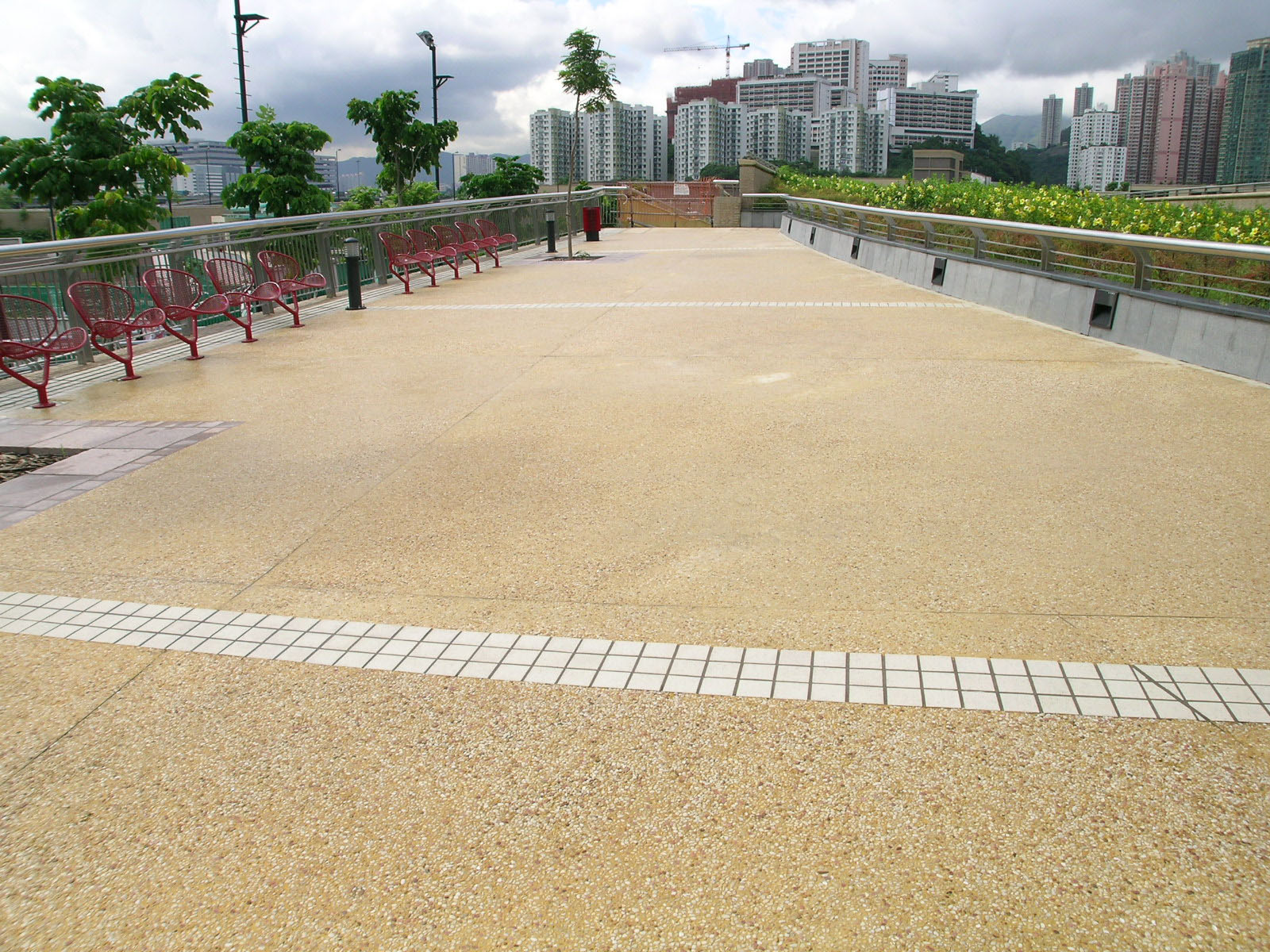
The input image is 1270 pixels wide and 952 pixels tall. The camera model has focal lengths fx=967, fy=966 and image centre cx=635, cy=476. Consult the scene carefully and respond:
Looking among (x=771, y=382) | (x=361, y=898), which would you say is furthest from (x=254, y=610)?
(x=771, y=382)

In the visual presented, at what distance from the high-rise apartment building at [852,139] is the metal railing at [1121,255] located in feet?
450

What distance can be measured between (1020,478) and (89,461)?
6.15 m

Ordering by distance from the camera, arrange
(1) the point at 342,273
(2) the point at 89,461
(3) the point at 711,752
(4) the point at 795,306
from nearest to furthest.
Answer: (3) the point at 711,752, (2) the point at 89,461, (4) the point at 795,306, (1) the point at 342,273

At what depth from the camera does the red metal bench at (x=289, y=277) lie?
12641mm

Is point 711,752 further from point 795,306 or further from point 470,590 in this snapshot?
point 795,306

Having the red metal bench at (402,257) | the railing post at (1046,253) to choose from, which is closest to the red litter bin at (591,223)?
the red metal bench at (402,257)

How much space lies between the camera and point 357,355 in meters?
10.5

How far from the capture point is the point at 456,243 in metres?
19.2

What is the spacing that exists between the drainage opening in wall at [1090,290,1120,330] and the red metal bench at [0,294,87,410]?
10.0m

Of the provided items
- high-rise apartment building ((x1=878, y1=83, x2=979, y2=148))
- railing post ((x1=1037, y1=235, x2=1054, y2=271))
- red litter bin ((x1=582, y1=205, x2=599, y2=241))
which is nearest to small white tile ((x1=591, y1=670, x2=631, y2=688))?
railing post ((x1=1037, y1=235, x2=1054, y2=271))

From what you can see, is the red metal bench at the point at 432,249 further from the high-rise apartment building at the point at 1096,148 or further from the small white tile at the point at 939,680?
the high-rise apartment building at the point at 1096,148

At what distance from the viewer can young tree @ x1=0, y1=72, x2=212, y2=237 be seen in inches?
831

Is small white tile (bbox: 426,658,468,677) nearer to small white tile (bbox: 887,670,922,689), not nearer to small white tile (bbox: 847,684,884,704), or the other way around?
small white tile (bbox: 847,684,884,704)

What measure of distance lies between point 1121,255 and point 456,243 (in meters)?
12.1
